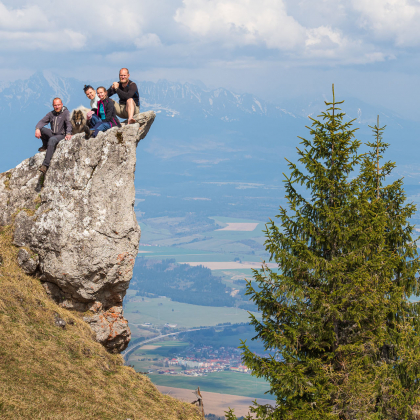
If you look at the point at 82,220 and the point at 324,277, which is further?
the point at 82,220

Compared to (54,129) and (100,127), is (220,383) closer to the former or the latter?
(54,129)

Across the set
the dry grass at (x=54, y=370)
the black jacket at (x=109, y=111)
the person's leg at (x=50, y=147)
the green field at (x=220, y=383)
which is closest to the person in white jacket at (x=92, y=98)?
the black jacket at (x=109, y=111)

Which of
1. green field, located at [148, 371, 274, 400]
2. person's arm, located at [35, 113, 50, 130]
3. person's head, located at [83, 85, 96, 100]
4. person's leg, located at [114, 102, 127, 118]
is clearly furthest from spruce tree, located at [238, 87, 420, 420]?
green field, located at [148, 371, 274, 400]

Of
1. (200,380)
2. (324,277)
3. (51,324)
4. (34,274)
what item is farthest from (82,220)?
(200,380)

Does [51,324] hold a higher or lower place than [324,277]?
lower

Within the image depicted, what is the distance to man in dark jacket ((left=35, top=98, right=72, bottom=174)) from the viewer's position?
55.6 feet

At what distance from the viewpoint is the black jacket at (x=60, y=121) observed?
17.2 metres

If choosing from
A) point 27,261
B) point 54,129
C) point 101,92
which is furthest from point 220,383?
point 101,92

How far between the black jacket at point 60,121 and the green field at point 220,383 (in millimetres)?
149884

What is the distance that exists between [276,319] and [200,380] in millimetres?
178906

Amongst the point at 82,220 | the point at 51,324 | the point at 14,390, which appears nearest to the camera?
Result: the point at 14,390

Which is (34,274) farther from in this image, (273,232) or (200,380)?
(200,380)

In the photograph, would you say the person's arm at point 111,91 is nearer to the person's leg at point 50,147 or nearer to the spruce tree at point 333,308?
the person's leg at point 50,147

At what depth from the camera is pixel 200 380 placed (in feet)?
589
